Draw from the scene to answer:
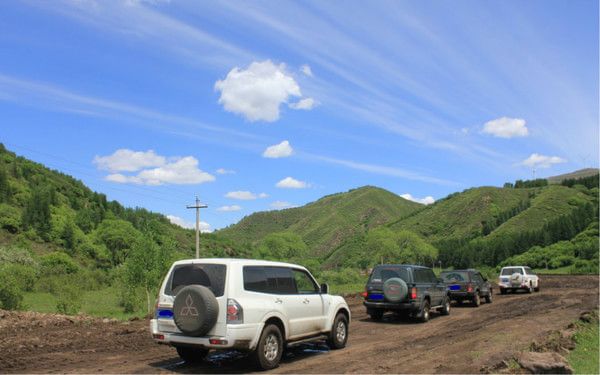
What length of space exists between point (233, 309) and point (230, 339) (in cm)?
49

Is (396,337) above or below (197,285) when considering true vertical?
below

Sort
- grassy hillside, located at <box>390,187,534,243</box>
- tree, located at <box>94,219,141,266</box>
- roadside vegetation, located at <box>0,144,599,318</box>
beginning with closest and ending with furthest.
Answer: roadside vegetation, located at <box>0,144,599,318</box> < tree, located at <box>94,219,141,266</box> < grassy hillside, located at <box>390,187,534,243</box>

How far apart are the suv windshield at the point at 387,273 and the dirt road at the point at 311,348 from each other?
1.48 m

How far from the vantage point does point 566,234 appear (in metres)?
122

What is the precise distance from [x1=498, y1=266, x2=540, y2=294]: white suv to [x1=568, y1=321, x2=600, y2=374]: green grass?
19974mm

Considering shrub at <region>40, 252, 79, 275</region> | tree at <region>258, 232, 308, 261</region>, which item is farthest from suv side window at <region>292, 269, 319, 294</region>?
tree at <region>258, 232, 308, 261</region>

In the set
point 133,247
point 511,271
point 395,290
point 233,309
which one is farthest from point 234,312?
point 511,271

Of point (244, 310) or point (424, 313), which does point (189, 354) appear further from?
point (424, 313)

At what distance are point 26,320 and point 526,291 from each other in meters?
31.2

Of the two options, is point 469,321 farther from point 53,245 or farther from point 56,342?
point 53,245

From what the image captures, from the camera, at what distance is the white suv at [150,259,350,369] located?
28.0ft

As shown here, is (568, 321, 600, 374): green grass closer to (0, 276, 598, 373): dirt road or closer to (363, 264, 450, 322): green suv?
(0, 276, 598, 373): dirt road

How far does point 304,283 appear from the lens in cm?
1076

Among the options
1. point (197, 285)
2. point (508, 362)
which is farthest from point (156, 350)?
point (508, 362)
